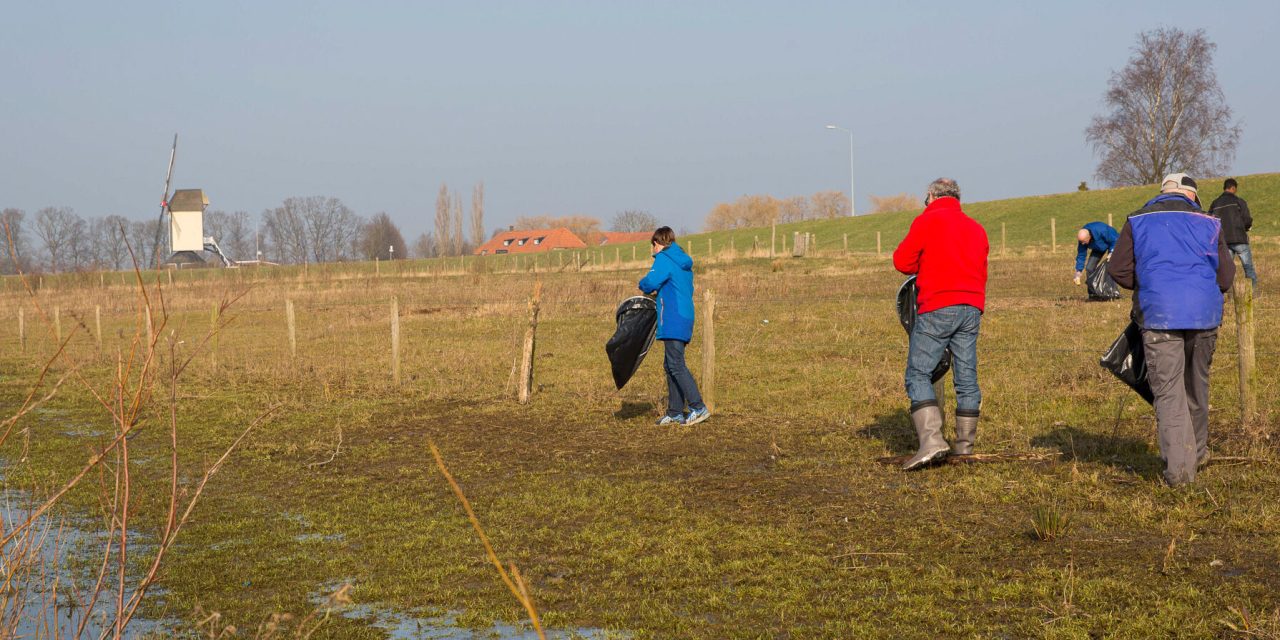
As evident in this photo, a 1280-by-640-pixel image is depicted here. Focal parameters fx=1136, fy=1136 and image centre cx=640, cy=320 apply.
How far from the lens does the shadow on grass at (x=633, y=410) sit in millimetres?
11703

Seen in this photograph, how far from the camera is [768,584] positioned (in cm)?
554

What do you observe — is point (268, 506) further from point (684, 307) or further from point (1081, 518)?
point (1081, 518)

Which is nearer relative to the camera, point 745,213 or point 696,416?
point 696,416

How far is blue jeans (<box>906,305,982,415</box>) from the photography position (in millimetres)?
7656

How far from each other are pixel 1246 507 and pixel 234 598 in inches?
216

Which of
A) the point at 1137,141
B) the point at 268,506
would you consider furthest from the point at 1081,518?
the point at 1137,141

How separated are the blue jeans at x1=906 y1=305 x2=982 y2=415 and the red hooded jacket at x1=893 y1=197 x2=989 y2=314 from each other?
0.07 meters

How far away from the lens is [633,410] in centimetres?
1199

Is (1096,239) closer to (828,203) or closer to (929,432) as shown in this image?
(929,432)

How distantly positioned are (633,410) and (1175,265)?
6250 millimetres

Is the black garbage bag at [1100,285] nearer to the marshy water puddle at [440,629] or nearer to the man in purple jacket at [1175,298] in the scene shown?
the man in purple jacket at [1175,298]

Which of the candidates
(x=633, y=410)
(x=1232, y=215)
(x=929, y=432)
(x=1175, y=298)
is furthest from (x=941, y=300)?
(x=1232, y=215)

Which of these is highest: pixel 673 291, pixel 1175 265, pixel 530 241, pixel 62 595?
pixel 530 241

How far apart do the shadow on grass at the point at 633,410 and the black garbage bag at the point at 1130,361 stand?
5.29m
